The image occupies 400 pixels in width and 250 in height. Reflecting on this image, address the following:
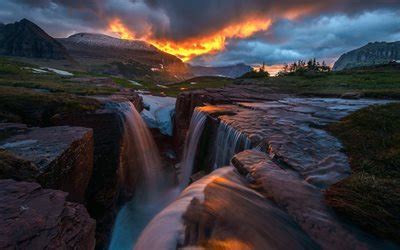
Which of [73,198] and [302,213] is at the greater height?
[302,213]

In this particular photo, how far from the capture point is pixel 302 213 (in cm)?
375

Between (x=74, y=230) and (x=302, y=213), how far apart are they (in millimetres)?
3278

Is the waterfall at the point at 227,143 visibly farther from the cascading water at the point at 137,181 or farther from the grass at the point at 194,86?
the grass at the point at 194,86

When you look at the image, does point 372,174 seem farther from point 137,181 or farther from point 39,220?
point 137,181

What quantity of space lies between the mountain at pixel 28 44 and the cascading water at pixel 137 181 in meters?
132

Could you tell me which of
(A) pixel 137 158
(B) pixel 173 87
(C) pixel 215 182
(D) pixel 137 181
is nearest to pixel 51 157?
(C) pixel 215 182

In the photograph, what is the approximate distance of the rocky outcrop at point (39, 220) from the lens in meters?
2.89

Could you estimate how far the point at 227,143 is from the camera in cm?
856

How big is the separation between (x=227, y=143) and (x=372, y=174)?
449cm

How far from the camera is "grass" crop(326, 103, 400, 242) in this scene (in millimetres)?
3438

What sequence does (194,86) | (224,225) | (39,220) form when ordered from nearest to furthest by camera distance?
(39,220)
(224,225)
(194,86)

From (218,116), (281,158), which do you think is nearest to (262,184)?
(281,158)

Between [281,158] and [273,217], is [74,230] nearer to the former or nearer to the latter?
[273,217]

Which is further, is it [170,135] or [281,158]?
[170,135]
